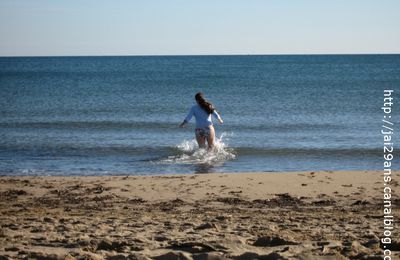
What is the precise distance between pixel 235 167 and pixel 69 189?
14.7 feet

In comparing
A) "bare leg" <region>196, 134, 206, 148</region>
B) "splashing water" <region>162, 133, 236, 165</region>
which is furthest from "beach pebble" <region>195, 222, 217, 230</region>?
"bare leg" <region>196, 134, 206, 148</region>

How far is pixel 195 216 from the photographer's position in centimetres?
757

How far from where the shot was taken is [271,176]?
10.9 metres

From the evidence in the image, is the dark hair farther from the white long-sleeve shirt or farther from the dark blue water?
the dark blue water

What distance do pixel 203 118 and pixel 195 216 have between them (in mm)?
6103

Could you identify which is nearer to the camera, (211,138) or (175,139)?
(211,138)

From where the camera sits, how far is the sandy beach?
559cm

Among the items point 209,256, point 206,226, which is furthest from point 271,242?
point 206,226

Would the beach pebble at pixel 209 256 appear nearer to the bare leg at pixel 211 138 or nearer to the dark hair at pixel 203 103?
the dark hair at pixel 203 103

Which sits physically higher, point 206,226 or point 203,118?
point 203,118

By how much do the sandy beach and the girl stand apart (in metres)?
2.81

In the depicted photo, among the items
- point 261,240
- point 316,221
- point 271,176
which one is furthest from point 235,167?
point 261,240

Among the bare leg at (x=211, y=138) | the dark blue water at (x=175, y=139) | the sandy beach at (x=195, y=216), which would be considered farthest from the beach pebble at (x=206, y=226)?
the bare leg at (x=211, y=138)

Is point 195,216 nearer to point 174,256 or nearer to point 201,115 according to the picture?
point 174,256
